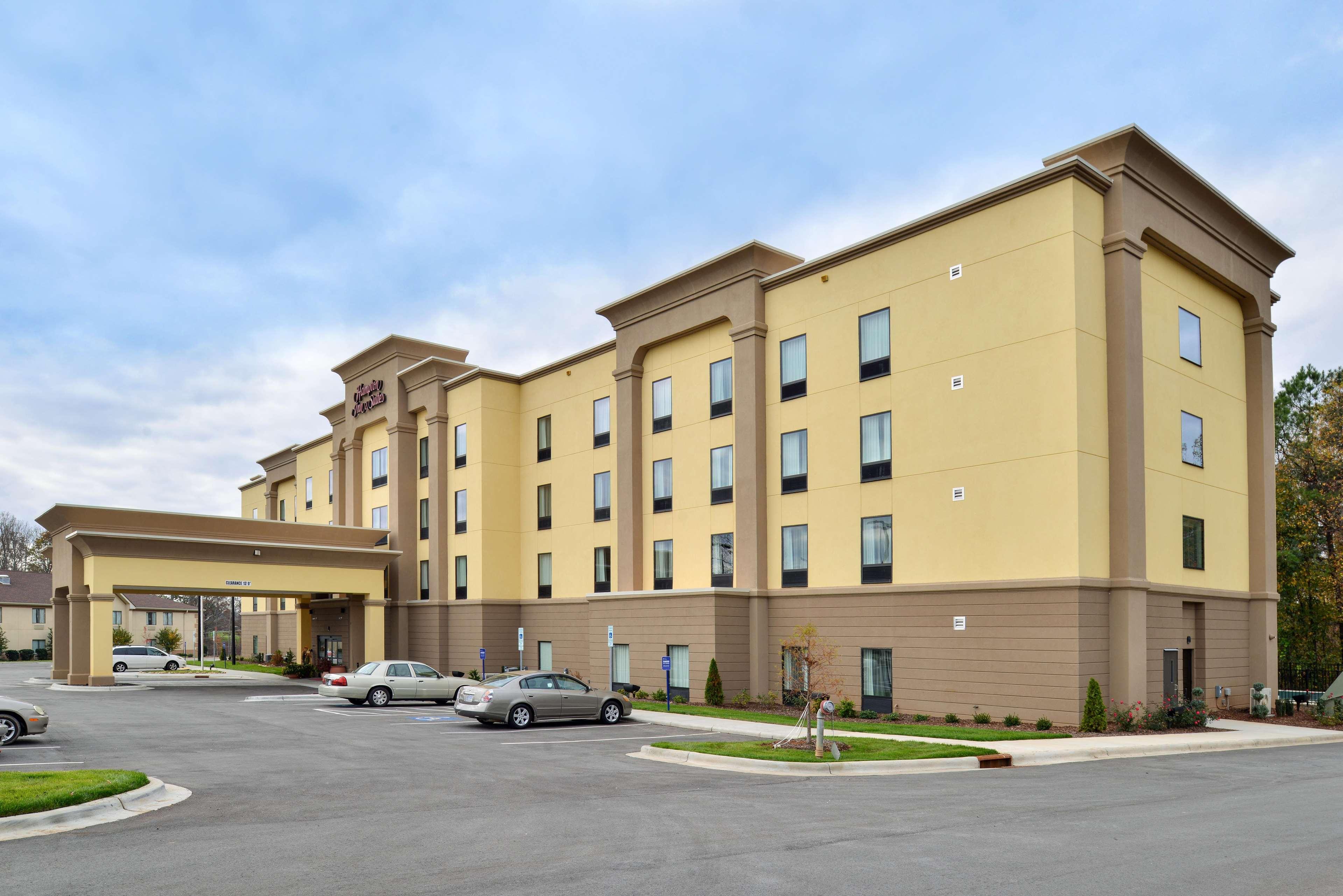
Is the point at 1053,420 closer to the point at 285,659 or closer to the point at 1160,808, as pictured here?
the point at 1160,808

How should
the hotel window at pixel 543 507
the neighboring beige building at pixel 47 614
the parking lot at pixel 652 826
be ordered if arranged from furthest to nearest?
the neighboring beige building at pixel 47 614 → the hotel window at pixel 543 507 → the parking lot at pixel 652 826

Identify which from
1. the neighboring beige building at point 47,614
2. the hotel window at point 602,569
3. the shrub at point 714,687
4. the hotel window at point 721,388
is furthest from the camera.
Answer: the neighboring beige building at point 47,614

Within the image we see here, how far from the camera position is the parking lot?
29.4ft

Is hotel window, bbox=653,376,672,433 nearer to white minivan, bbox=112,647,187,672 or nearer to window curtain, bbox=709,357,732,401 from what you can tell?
window curtain, bbox=709,357,732,401

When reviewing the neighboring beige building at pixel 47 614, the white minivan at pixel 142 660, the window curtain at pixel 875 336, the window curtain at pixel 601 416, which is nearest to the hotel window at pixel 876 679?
the window curtain at pixel 875 336

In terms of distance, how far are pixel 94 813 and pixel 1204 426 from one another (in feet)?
93.1

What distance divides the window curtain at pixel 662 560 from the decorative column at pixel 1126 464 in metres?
15.2

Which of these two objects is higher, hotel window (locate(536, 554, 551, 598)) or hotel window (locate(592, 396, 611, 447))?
hotel window (locate(592, 396, 611, 447))

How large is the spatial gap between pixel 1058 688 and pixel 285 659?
46.4 meters

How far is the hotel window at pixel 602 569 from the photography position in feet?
127

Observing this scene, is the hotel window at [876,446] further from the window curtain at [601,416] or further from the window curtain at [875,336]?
the window curtain at [601,416]

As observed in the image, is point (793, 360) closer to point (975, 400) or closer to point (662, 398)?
point (662, 398)

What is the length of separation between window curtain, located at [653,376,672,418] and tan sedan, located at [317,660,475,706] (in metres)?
11.4

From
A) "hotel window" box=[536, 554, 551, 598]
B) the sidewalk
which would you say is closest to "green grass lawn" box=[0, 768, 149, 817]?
the sidewalk
